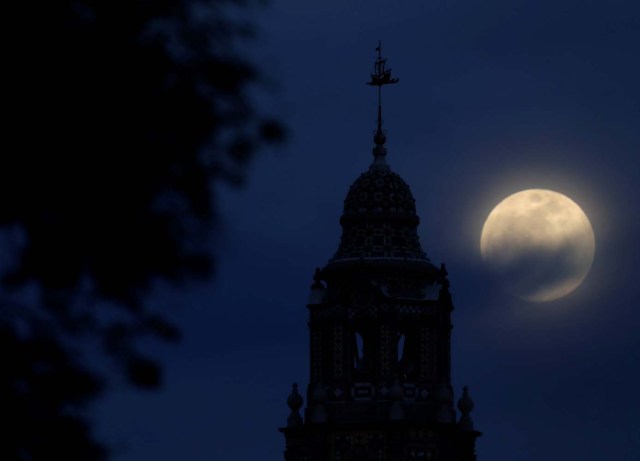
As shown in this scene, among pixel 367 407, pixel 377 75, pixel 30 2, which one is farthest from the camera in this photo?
pixel 377 75

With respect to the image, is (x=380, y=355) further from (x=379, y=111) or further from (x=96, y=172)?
(x=96, y=172)

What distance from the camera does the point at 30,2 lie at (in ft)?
62.4

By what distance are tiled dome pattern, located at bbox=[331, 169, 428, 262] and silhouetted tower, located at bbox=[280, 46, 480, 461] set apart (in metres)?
0.03

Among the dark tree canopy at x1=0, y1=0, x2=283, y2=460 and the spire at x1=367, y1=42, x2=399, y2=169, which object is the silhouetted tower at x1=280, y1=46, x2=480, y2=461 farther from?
the dark tree canopy at x1=0, y1=0, x2=283, y2=460

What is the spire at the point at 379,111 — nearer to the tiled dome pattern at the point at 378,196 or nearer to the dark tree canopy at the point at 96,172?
the tiled dome pattern at the point at 378,196

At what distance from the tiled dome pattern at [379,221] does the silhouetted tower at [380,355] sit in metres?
0.03

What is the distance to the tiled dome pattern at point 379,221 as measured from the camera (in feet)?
251

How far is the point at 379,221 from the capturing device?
76.9 meters

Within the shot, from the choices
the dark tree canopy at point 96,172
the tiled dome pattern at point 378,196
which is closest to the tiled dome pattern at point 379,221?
the tiled dome pattern at point 378,196

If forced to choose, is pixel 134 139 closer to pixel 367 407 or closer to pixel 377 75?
pixel 367 407

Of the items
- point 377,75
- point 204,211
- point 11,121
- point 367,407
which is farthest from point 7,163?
point 377,75

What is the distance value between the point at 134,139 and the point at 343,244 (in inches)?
2300

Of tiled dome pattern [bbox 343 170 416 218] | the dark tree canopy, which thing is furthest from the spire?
the dark tree canopy

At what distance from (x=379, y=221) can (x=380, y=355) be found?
518 cm
